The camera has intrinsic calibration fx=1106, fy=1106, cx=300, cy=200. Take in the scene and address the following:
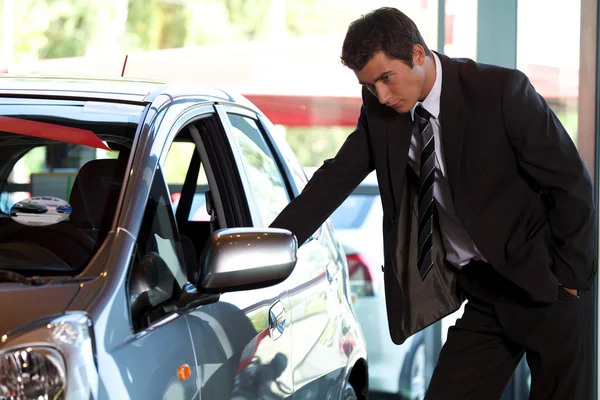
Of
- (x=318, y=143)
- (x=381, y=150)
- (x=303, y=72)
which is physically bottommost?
(x=318, y=143)

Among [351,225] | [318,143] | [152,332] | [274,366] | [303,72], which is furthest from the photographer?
[318,143]

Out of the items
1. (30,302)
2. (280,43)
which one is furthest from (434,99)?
(280,43)

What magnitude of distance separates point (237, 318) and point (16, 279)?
2.30 feet

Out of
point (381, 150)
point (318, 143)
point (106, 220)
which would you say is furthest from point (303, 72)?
point (106, 220)

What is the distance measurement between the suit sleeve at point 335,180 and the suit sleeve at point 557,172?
525mm

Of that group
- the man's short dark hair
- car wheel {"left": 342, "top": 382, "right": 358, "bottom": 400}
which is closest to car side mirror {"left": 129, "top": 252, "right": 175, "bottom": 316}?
the man's short dark hair

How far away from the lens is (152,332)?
2389 mm

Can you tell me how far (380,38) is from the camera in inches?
122

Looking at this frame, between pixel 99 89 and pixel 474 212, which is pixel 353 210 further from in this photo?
pixel 99 89

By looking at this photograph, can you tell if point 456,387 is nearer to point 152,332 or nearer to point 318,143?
point 152,332

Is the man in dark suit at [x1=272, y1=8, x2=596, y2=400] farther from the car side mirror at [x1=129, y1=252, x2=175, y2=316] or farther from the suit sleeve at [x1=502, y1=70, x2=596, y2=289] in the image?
the car side mirror at [x1=129, y1=252, x2=175, y2=316]

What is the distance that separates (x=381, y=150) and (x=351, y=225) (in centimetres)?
447

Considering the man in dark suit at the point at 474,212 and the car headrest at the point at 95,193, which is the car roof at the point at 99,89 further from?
the man in dark suit at the point at 474,212

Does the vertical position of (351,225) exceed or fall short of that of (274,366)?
it falls short
